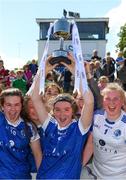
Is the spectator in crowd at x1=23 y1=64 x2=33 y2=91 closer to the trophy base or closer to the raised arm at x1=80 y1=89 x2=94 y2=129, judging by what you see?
the trophy base

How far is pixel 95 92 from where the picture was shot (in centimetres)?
558

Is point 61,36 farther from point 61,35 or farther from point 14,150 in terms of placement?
point 14,150

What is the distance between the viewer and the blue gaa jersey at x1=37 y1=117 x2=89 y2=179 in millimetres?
4262

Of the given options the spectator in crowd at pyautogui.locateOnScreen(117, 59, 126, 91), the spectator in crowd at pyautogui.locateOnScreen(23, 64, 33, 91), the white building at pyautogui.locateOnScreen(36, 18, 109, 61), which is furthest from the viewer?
the white building at pyautogui.locateOnScreen(36, 18, 109, 61)

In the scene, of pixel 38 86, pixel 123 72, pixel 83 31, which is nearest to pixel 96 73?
pixel 123 72

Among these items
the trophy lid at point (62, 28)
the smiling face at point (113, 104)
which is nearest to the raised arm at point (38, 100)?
the trophy lid at point (62, 28)

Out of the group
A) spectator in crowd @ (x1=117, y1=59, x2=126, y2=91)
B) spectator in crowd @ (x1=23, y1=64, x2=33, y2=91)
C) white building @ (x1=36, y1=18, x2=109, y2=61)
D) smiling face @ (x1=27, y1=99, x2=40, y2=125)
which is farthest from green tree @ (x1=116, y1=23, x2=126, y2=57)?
smiling face @ (x1=27, y1=99, x2=40, y2=125)

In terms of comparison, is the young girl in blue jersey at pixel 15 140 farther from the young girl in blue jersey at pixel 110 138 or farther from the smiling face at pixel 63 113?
the young girl in blue jersey at pixel 110 138

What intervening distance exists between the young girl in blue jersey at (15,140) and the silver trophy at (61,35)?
563 mm

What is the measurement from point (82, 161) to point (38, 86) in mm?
875

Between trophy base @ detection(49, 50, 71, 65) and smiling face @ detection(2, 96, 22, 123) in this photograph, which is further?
smiling face @ detection(2, 96, 22, 123)

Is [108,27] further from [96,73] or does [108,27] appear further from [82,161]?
[82,161]

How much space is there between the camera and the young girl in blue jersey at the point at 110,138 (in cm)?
438

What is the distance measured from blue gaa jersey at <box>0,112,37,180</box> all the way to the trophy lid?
39.1 inches
